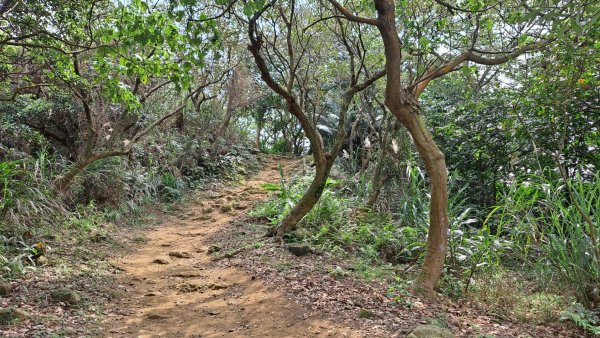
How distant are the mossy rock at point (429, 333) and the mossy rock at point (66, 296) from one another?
11.1ft

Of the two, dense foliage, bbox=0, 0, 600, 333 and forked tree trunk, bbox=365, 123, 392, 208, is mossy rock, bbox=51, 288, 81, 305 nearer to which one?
dense foliage, bbox=0, 0, 600, 333

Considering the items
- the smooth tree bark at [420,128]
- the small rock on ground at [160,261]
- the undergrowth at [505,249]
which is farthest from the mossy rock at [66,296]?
the smooth tree bark at [420,128]

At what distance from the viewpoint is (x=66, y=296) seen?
4.67m

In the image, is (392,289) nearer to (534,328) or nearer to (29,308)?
(534,328)

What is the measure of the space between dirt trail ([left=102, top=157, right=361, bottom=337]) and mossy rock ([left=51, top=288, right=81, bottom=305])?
41 cm

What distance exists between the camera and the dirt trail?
4297 millimetres

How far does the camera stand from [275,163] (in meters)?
17.6

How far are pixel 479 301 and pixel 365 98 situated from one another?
8.15 meters

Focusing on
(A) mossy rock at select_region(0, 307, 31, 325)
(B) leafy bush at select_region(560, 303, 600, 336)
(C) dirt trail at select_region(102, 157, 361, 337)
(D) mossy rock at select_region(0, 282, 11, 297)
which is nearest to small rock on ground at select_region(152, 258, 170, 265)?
(C) dirt trail at select_region(102, 157, 361, 337)

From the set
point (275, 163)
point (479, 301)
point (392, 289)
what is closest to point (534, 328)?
point (479, 301)

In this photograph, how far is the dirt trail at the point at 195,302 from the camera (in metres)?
4.30

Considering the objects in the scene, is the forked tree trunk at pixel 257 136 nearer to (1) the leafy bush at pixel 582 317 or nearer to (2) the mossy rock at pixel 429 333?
(1) the leafy bush at pixel 582 317

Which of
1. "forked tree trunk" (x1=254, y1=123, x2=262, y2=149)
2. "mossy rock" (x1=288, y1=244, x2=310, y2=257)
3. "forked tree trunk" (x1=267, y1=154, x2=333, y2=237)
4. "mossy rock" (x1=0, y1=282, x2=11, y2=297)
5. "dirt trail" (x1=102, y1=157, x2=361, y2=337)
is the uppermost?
"forked tree trunk" (x1=254, y1=123, x2=262, y2=149)

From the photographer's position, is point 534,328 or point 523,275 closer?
A: point 534,328
